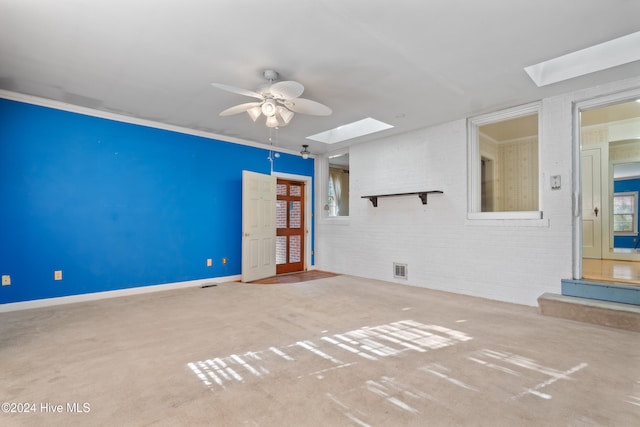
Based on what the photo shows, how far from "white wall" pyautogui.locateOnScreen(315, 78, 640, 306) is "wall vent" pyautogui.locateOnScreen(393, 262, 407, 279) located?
0.09 meters

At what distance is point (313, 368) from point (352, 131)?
4.53 m

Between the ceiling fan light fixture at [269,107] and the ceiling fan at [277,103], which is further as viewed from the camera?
the ceiling fan light fixture at [269,107]

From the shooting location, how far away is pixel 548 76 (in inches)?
135

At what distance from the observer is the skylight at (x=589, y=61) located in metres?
2.93

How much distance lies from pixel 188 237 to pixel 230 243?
788 mm

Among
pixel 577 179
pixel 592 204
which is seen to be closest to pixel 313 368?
pixel 577 179

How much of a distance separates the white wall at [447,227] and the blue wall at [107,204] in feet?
8.11

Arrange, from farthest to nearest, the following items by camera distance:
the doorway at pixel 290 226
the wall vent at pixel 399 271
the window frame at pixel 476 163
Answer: the doorway at pixel 290 226, the wall vent at pixel 399 271, the window frame at pixel 476 163

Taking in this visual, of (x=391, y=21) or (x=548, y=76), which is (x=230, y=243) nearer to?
(x=391, y=21)

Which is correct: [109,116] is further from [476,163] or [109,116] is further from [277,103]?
[476,163]

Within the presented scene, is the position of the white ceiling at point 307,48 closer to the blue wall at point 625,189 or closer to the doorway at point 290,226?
the doorway at point 290,226

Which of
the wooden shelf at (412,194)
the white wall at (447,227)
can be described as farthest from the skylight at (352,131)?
the wooden shelf at (412,194)

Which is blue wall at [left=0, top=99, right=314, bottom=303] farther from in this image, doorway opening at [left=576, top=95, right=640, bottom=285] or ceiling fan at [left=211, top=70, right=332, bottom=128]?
doorway opening at [left=576, top=95, right=640, bottom=285]

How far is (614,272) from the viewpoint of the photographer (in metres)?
4.14
